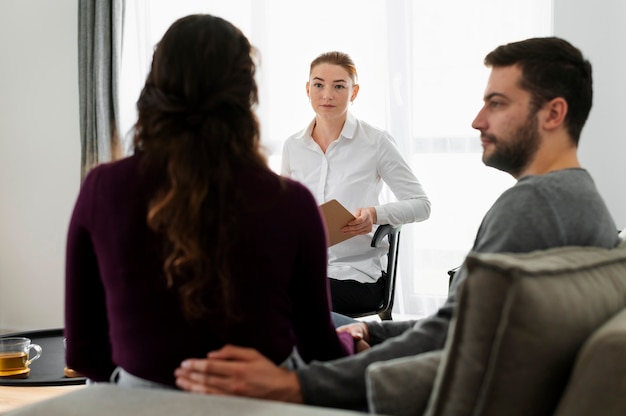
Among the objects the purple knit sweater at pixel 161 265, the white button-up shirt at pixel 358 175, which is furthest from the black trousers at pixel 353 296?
the purple knit sweater at pixel 161 265

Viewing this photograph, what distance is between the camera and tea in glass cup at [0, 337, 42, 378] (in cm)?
244

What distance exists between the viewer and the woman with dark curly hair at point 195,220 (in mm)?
1247

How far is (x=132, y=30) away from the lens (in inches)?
198

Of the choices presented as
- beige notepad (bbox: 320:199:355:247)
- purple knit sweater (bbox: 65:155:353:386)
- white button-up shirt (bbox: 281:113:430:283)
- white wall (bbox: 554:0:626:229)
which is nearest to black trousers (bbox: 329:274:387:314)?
white button-up shirt (bbox: 281:113:430:283)

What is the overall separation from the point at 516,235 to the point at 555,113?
0.36 metres

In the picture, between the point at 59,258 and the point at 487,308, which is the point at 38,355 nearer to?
the point at 487,308

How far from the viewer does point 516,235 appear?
141cm

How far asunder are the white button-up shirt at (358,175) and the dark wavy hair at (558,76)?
1652 mm

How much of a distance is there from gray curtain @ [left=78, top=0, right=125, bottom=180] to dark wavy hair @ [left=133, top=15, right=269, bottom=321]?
3687mm

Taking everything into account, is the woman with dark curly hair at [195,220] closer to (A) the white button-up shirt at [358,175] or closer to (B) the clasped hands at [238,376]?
(B) the clasped hands at [238,376]

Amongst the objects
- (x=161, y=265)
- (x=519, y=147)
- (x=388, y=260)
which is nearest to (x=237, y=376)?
(x=161, y=265)

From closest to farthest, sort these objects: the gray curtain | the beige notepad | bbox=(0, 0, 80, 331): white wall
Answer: the beige notepad, the gray curtain, bbox=(0, 0, 80, 331): white wall

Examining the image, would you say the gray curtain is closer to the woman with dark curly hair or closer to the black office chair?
the black office chair

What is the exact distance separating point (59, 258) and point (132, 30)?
1.54 meters
